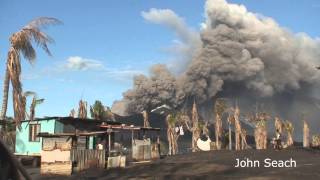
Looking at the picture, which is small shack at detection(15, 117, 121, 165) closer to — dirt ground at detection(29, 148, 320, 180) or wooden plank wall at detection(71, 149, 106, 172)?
wooden plank wall at detection(71, 149, 106, 172)

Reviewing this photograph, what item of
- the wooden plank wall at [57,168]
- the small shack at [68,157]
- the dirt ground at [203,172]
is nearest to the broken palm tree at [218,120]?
the dirt ground at [203,172]

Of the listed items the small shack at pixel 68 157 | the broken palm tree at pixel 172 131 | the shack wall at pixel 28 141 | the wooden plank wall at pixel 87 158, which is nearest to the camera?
the small shack at pixel 68 157

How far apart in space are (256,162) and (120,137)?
65.7 m

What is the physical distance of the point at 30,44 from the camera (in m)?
21.7

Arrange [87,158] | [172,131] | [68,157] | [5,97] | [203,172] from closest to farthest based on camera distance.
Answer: [5,97] < [203,172] < [68,157] < [87,158] < [172,131]

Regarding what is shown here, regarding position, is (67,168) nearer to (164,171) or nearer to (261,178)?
(164,171)

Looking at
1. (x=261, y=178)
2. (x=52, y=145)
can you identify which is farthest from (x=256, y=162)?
(x=52, y=145)

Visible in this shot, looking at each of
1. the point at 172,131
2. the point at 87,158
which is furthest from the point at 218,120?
the point at 87,158

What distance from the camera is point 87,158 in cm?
2775

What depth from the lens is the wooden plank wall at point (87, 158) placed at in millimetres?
27094

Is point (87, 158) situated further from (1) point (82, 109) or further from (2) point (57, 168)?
(1) point (82, 109)

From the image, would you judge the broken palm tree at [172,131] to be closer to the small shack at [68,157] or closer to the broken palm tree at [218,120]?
the broken palm tree at [218,120]

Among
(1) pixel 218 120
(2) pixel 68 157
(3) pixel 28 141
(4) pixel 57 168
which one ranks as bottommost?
(4) pixel 57 168

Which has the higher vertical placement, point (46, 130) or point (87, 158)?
point (46, 130)
